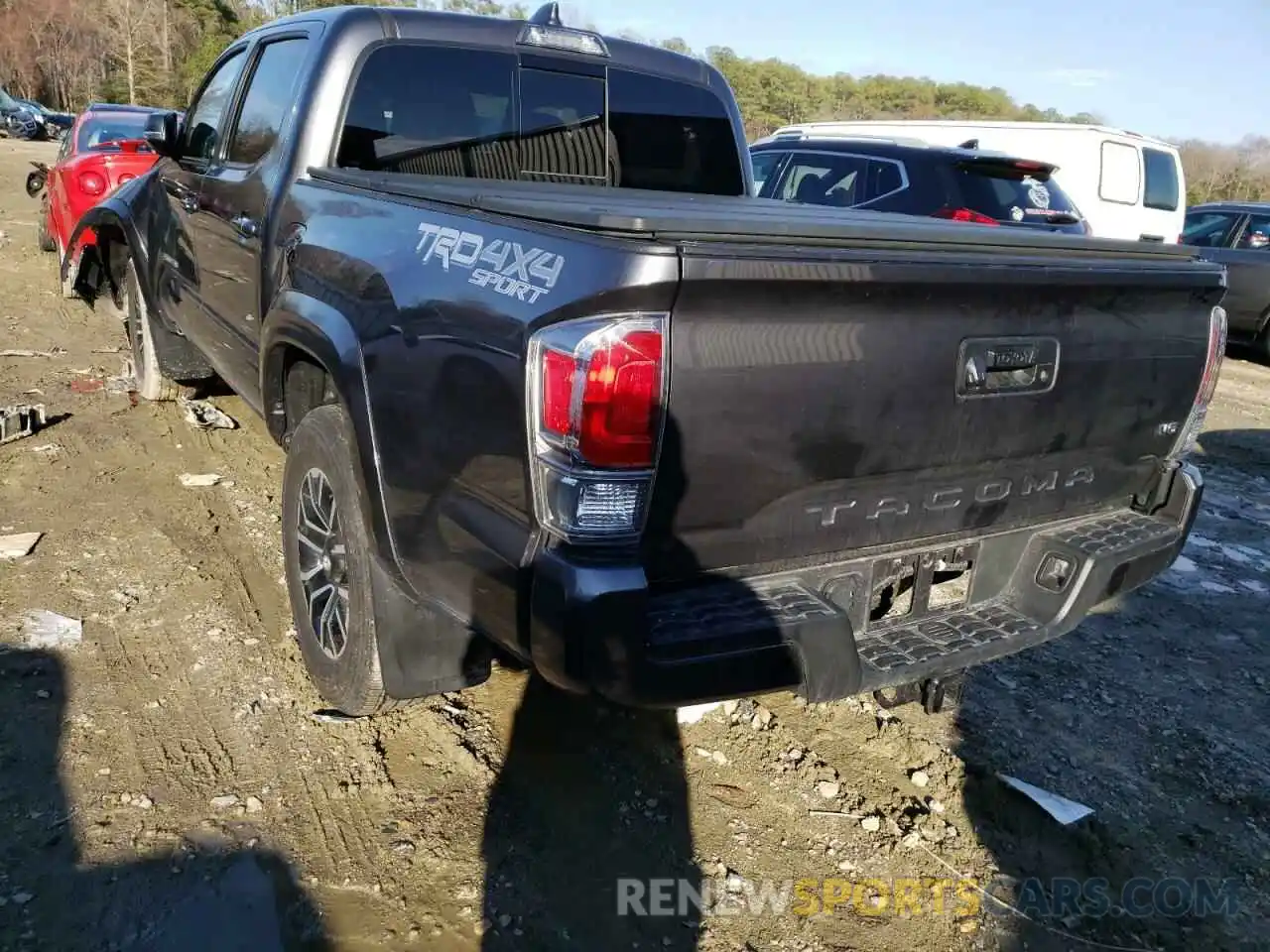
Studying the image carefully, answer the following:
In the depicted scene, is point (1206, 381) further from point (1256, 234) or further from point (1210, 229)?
point (1210, 229)

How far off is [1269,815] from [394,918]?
258 centimetres

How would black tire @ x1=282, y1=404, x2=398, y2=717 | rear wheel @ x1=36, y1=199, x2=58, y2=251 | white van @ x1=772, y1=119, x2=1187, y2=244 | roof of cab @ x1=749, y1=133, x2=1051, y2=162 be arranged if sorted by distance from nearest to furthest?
black tire @ x1=282, y1=404, x2=398, y2=717
roof of cab @ x1=749, y1=133, x2=1051, y2=162
rear wheel @ x1=36, y1=199, x2=58, y2=251
white van @ x1=772, y1=119, x2=1187, y2=244

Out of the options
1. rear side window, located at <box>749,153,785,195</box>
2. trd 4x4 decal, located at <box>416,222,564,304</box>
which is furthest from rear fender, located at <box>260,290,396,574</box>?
rear side window, located at <box>749,153,785,195</box>

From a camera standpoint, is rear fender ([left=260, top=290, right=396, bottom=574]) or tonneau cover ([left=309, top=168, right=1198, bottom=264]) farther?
rear fender ([left=260, top=290, right=396, bottom=574])

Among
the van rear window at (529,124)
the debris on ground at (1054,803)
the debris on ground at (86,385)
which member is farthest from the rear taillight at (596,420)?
the debris on ground at (86,385)

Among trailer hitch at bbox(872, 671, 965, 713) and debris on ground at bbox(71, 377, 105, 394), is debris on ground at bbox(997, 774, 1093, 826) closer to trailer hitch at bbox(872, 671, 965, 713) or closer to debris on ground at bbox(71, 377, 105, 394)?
trailer hitch at bbox(872, 671, 965, 713)

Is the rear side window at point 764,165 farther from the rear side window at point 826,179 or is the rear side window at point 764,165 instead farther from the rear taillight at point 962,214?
the rear taillight at point 962,214

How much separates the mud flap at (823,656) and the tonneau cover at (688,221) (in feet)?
2.72

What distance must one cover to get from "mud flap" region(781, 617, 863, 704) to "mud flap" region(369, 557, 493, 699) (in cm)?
85

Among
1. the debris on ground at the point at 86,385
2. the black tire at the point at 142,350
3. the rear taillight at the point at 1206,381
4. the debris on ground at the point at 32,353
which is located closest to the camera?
the rear taillight at the point at 1206,381

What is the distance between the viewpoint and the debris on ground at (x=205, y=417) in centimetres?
550

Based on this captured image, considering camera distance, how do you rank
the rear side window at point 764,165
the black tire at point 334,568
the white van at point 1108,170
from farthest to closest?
the white van at point 1108,170 < the rear side window at point 764,165 < the black tire at point 334,568

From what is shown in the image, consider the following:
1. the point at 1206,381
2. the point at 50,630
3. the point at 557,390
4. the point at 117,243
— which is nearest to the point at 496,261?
the point at 557,390

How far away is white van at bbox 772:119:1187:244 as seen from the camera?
37.5ft
